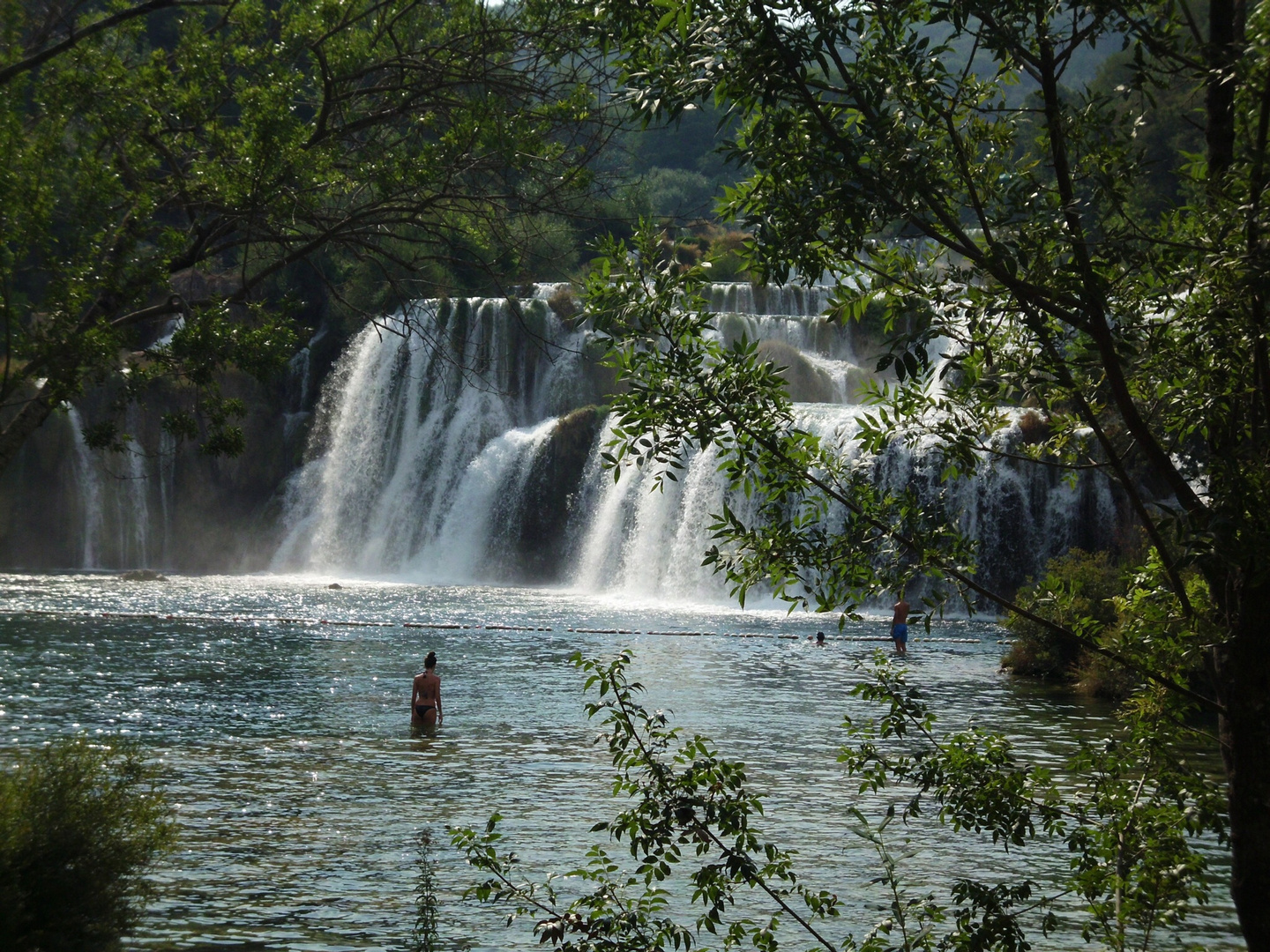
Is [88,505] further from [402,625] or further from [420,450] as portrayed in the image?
[402,625]

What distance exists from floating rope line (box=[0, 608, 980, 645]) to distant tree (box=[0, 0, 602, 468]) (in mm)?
18177

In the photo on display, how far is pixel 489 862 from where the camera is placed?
4875 mm

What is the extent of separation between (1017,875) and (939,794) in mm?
6115

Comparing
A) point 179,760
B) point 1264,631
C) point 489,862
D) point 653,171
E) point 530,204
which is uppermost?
point 653,171

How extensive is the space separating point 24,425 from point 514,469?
36.3 m

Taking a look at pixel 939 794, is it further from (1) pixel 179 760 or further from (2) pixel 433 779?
(1) pixel 179 760

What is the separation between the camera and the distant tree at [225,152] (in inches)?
317

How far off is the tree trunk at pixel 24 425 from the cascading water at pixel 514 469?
2729cm

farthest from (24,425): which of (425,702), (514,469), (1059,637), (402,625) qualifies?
(514,469)

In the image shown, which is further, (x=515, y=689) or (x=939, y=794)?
(x=515, y=689)

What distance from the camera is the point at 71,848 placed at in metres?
6.78

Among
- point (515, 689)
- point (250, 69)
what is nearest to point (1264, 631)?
point (250, 69)

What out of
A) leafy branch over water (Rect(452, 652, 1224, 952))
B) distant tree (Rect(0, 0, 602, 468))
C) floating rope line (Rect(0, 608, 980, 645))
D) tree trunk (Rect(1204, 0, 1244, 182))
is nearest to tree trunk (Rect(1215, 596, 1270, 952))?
leafy branch over water (Rect(452, 652, 1224, 952))

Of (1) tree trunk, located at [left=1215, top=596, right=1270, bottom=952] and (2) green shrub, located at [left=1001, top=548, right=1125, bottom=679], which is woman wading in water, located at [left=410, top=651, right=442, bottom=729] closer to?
(2) green shrub, located at [left=1001, top=548, right=1125, bottom=679]
